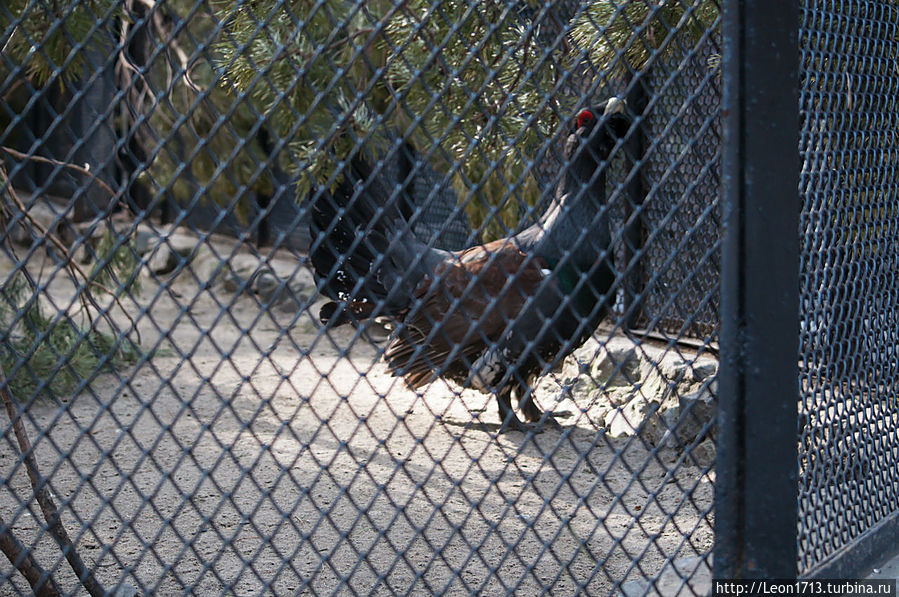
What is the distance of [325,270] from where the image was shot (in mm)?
4098

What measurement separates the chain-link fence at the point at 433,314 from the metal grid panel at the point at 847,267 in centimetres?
1

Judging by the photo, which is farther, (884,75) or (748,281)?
(884,75)

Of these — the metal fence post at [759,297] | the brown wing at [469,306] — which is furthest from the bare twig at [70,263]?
the brown wing at [469,306]

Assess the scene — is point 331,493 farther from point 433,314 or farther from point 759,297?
point 759,297

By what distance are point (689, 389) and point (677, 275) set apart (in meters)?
0.86

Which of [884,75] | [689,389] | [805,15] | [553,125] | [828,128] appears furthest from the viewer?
[689,389]

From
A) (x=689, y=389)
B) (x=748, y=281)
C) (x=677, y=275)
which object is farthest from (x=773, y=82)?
(x=677, y=275)

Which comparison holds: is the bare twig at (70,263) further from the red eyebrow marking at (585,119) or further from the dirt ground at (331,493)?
the red eyebrow marking at (585,119)

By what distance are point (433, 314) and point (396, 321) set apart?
40.4 inches

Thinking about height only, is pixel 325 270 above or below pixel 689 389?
above

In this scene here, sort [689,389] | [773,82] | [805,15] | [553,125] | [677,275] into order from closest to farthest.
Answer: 1. [773,82]
2. [805,15]
3. [553,125]
4. [689,389]
5. [677,275]

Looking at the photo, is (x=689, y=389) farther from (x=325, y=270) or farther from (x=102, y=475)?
(x=102, y=475)

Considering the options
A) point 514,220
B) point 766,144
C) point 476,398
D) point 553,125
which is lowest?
point 476,398

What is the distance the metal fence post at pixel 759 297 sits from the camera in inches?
70.6
